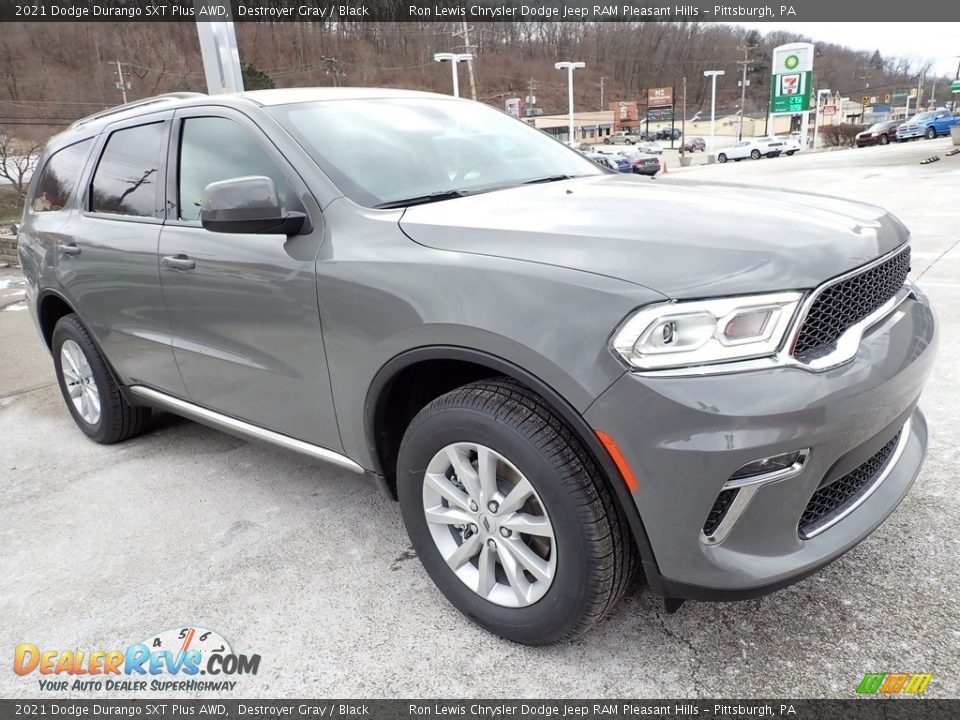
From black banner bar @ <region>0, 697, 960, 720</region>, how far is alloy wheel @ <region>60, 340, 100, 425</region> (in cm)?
220

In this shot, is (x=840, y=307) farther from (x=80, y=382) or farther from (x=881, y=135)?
(x=881, y=135)

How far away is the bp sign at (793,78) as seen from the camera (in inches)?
1992

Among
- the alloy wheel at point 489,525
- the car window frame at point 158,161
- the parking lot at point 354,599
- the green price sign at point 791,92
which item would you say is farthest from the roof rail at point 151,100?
the green price sign at point 791,92

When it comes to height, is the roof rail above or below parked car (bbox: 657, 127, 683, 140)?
above

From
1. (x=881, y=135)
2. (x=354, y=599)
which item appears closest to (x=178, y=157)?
(x=354, y=599)

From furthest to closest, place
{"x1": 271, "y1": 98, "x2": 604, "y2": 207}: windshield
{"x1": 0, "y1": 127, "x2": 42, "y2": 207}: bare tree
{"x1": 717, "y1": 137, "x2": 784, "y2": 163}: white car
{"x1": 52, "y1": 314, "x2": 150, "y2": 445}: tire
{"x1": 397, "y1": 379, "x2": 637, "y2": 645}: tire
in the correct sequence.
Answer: {"x1": 717, "y1": 137, "x2": 784, "y2": 163}: white car
{"x1": 0, "y1": 127, "x2": 42, "y2": 207}: bare tree
{"x1": 52, "y1": 314, "x2": 150, "y2": 445}: tire
{"x1": 271, "y1": 98, "x2": 604, "y2": 207}: windshield
{"x1": 397, "y1": 379, "x2": 637, "y2": 645}: tire

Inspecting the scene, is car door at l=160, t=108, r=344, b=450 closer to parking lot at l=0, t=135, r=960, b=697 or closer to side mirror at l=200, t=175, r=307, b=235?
side mirror at l=200, t=175, r=307, b=235

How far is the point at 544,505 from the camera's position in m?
1.88

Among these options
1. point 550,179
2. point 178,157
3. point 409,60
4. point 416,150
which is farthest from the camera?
point 409,60

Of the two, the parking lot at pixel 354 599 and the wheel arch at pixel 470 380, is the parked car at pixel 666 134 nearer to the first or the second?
the parking lot at pixel 354 599

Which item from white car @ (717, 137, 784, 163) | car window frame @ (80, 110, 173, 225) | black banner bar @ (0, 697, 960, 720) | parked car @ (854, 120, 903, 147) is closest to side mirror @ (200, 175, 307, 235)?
car window frame @ (80, 110, 173, 225)

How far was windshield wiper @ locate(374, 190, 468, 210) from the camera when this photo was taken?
94.6 inches

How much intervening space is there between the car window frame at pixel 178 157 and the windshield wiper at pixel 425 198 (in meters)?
0.25

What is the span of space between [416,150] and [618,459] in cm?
160
